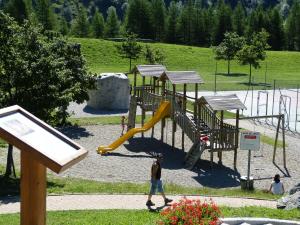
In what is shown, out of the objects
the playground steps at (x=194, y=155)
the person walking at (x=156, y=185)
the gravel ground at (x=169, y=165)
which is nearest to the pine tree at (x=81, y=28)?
the gravel ground at (x=169, y=165)

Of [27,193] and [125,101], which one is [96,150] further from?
[27,193]

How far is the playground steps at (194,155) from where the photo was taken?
73.2 ft

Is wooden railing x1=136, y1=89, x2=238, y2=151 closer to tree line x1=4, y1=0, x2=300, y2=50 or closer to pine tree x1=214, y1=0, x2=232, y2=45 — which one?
pine tree x1=214, y1=0, x2=232, y2=45

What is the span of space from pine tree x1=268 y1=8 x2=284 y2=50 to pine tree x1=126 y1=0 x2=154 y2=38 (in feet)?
70.4

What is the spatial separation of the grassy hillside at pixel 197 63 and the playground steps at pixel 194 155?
125 ft

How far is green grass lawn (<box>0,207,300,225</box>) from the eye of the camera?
37.7ft

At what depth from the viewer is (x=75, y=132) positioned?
93.1 ft

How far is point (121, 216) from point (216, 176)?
9.74 m

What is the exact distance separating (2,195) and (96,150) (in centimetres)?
926

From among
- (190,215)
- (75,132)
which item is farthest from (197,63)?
(190,215)

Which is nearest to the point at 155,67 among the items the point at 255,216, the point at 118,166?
the point at 118,166

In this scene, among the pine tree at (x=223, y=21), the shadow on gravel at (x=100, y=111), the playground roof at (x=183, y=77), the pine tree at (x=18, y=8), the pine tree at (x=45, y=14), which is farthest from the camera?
the pine tree at (x=223, y=21)

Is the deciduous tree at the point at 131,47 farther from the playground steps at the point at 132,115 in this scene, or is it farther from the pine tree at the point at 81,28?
the pine tree at the point at 81,28

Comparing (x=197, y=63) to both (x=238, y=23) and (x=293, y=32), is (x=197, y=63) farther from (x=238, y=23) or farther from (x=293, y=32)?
(x=293, y=32)
